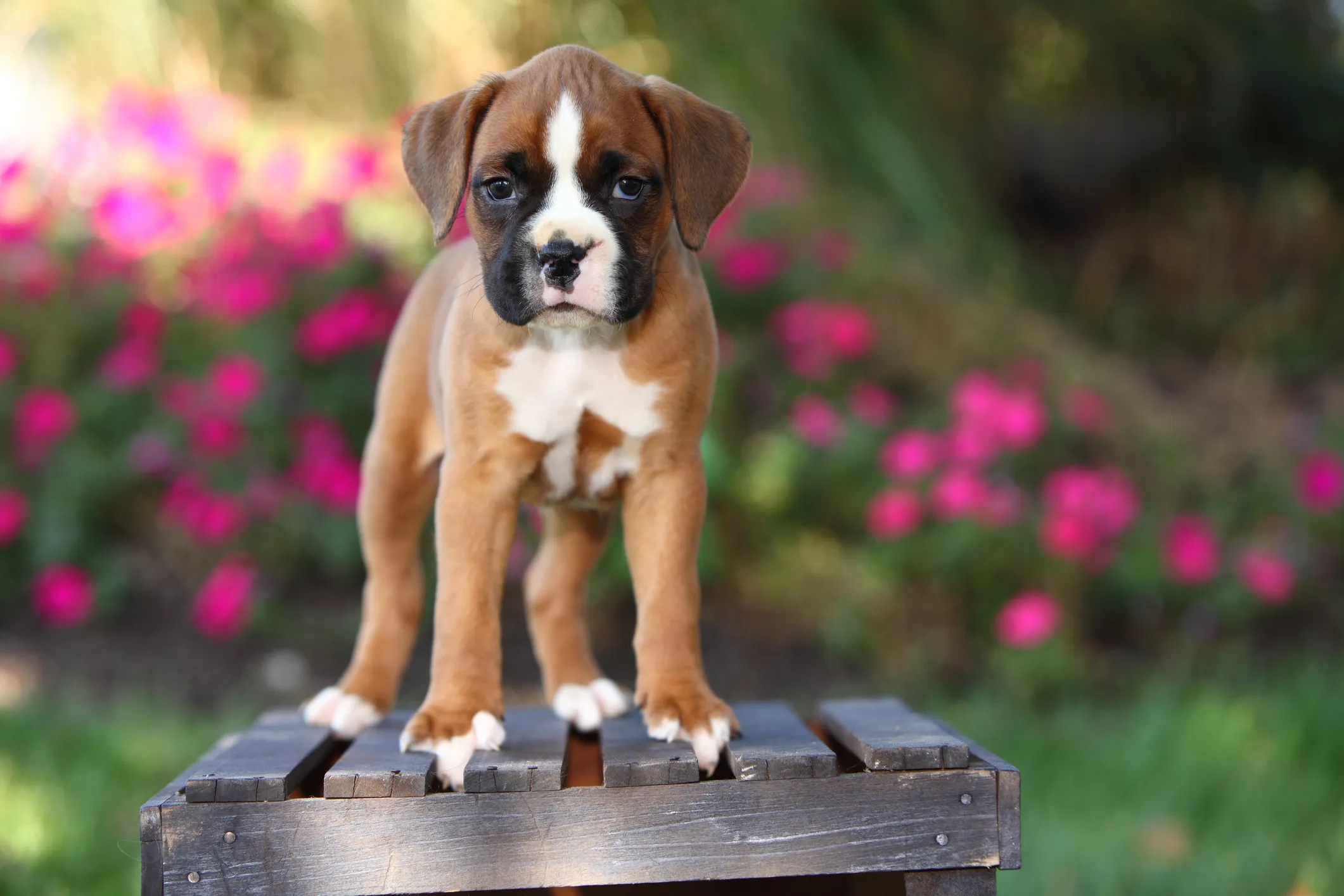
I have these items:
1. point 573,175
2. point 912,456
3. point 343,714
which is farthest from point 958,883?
point 912,456

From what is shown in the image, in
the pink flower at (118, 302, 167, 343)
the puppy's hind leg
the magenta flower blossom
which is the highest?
the pink flower at (118, 302, 167, 343)

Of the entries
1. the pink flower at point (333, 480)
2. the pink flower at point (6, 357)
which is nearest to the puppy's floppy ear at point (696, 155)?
the pink flower at point (333, 480)

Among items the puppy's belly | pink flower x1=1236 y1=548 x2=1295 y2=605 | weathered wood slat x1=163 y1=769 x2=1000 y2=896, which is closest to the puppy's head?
the puppy's belly

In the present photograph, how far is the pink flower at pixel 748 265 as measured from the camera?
627 centimetres

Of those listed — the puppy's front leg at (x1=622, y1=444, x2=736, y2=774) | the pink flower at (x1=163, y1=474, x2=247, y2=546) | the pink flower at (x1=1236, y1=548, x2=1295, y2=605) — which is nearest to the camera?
the puppy's front leg at (x1=622, y1=444, x2=736, y2=774)

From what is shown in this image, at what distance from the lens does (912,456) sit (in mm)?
5492

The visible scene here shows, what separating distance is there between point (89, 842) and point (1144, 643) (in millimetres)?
4313

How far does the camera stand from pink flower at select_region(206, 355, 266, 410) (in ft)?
18.0

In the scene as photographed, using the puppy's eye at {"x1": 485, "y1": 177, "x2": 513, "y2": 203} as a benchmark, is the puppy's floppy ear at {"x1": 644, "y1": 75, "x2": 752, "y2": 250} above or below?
above

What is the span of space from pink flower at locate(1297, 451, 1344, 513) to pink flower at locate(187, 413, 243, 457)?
188 inches

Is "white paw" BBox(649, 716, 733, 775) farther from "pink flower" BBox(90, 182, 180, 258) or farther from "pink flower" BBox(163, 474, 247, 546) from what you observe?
"pink flower" BBox(90, 182, 180, 258)

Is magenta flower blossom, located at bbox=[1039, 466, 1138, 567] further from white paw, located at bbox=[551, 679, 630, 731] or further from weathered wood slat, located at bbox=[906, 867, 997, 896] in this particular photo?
weathered wood slat, located at bbox=[906, 867, 997, 896]

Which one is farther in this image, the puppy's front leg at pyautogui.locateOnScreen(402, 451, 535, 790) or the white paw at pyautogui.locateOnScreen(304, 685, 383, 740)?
the white paw at pyautogui.locateOnScreen(304, 685, 383, 740)

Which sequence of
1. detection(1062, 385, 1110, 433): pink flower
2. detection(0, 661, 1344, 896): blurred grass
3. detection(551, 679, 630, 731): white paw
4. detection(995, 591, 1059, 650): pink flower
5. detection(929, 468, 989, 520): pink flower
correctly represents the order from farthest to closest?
detection(1062, 385, 1110, 433): pink flower → detection(929, 468, 989, 520): pink flower → detection(995, 591, 1059, 650): pink flower → detection(0, 661, 1344, 896): blurred grass → detection(551, 679, 630, 731): white paw
